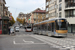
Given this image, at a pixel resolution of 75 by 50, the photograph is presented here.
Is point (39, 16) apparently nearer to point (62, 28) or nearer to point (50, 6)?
point (50, 6)

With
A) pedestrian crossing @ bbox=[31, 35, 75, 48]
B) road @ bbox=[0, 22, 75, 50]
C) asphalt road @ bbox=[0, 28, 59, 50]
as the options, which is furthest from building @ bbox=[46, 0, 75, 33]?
asphalt road @ bbox=[0, 28, 59, 50]

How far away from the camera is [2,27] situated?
32.6 m

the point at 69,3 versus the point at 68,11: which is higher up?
the point at 69,3

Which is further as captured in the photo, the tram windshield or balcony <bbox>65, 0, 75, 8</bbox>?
balcony <bbox>65, 0, 75, 8</bbox>

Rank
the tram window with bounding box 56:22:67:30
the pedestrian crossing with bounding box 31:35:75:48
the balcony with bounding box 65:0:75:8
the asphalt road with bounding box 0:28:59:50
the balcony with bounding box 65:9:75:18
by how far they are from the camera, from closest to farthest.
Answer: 1. the asphalt road with bounding box 0:28:59:50
2. the pedestrian crossing with bounding box 31:35:75:48
3. the tram window with bounding box 56:22:67:30
4. the balcony with bounding box 65:9:75:18
5. the balcony with bounding box 65:0:75:8

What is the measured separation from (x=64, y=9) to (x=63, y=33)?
88.5 ft

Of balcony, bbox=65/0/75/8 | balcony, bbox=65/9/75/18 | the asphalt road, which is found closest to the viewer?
the asphalt road

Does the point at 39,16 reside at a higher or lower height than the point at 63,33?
higher

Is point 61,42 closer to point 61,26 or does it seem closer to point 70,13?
point 61,26

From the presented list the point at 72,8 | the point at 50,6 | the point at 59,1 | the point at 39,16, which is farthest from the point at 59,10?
the point at 39,16

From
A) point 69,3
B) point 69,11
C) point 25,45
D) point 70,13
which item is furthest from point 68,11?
point 25,45

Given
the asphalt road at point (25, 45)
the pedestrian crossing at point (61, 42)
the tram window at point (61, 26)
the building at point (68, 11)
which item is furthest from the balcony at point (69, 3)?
the asphalt road at point (25, 45)

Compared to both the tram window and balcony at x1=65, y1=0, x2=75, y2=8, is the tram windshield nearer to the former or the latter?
the tram window

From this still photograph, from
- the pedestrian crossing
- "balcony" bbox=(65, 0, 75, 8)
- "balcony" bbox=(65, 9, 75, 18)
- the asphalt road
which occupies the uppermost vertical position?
"balcony" bbox=(65, 0, 75, 8)
